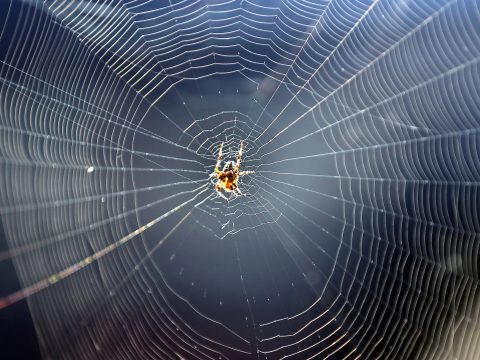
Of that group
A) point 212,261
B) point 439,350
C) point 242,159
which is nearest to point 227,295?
point 212,261

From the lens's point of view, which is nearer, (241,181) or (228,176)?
(228,176)

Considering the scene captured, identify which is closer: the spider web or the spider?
the spider web

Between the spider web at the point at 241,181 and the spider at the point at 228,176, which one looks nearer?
the spider web at the point at 241,181
